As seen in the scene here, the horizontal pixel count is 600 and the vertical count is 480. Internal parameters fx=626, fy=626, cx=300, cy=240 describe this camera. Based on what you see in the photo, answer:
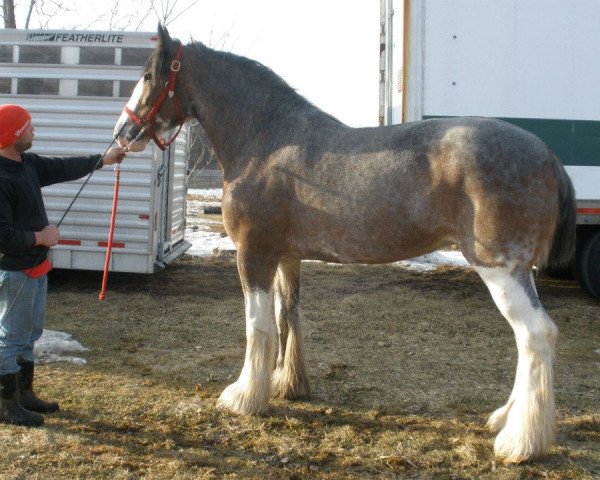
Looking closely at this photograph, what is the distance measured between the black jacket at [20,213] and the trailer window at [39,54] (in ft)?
13.1

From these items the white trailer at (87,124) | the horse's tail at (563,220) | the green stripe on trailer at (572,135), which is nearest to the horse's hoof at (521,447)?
the horse's tail at (563,220)

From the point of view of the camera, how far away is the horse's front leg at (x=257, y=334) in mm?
3865

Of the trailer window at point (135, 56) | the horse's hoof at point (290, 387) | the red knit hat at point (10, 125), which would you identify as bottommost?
the horse's hoof at point (290, 387)

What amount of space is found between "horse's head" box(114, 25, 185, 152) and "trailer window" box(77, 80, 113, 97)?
350 cm

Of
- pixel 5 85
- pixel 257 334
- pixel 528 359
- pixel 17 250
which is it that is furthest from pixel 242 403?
pixel 5 85

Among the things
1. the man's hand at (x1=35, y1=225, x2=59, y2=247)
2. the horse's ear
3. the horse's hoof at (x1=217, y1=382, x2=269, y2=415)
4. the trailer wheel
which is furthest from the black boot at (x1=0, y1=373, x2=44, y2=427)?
the trailer wheel

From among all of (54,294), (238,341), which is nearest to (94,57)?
(54,294)

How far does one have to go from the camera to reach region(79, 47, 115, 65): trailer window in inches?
286

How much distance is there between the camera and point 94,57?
7.31 meters

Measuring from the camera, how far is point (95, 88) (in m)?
7.32

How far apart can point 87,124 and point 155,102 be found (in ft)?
12.0

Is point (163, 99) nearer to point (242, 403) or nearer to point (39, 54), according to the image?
point (242, 403)

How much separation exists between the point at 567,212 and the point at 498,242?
0.50 metres

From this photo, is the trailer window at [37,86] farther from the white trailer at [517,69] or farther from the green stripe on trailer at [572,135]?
the green stripe on trailer at [572,135]
